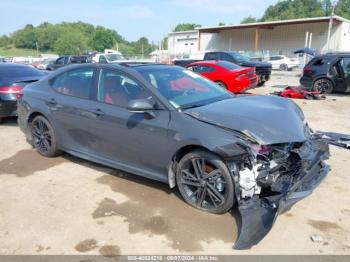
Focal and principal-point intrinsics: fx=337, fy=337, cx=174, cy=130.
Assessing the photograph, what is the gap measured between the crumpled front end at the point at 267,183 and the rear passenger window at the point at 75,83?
2447 mm

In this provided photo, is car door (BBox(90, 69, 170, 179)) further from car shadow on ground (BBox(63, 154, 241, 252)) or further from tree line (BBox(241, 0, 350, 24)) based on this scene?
tree line (BBox(241, 0, 350, 24))

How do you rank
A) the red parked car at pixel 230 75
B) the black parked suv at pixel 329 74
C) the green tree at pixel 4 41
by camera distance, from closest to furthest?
the red parked car at pixel 230 75
the black parked suv at pixel 329 74
the green tree at pixel 4 41

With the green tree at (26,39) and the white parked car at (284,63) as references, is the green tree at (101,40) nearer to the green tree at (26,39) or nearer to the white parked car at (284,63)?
the green tree at (26,39)

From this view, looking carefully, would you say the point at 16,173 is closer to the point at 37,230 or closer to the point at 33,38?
the point at 37,230

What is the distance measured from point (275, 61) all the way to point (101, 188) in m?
30.8

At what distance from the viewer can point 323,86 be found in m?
13.0

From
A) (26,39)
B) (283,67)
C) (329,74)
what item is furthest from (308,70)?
(26,39)

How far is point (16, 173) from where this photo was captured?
16.7ft

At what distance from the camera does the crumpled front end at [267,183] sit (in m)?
3.21

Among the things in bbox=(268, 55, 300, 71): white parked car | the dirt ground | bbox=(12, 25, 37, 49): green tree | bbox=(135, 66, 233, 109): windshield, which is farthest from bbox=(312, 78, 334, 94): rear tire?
bbox=(12, 25, 37, 49): green tree

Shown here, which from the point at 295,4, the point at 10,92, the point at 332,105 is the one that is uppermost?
the point at 295,4

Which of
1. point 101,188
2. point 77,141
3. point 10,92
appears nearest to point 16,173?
point 77,141

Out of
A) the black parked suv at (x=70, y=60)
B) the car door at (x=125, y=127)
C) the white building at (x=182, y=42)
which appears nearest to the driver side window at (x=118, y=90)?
the car door at (x=125, y=127)

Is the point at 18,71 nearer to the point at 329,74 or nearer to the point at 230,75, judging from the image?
the point at 230,75
